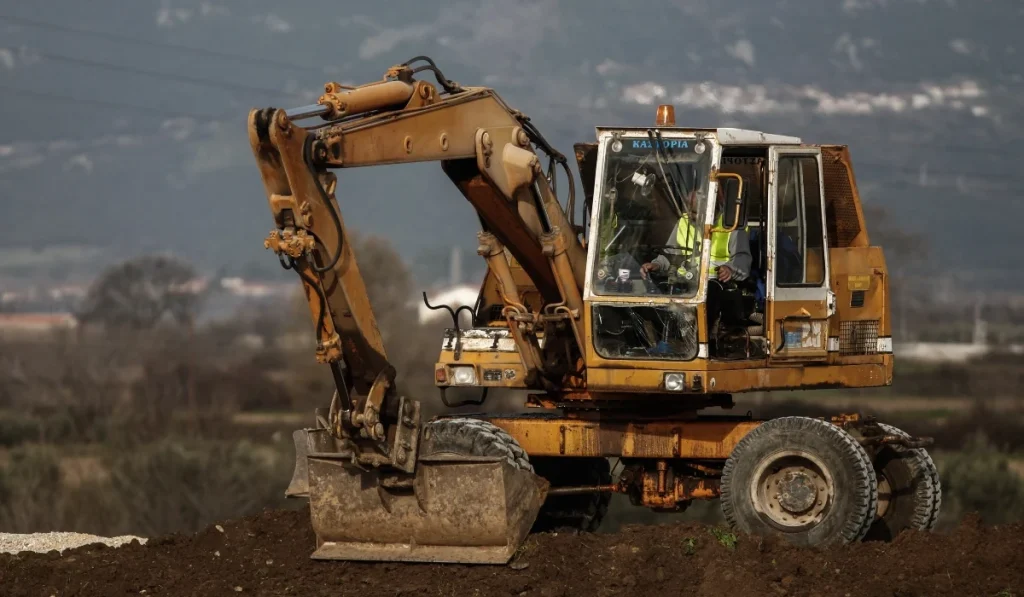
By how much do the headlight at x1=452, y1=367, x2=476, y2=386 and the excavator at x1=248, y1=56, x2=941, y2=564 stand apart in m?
0.04

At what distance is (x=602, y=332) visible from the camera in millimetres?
13406

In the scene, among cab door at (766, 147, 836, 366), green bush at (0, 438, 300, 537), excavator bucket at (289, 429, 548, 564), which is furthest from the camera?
green bush at (0, 438, 300, 537)

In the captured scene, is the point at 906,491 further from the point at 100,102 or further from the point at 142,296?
the point at 100,102

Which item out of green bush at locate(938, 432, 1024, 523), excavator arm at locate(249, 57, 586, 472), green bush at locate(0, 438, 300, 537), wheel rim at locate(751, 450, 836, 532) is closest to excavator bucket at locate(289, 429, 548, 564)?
excavator arm at locate(249, 57, 586, 472)

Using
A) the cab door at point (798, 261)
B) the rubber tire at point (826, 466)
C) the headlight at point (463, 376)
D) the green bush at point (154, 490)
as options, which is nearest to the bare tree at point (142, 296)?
the green bush at point (154, 490)

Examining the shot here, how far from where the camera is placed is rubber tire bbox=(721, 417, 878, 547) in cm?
1268

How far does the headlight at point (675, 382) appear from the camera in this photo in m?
13.2

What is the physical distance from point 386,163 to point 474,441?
2504 millimetres

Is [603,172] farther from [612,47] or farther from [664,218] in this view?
[612,47]

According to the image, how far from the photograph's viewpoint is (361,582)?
12.2m

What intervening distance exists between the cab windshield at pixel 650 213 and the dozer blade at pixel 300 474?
2927mm

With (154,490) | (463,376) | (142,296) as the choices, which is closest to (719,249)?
(463,376)

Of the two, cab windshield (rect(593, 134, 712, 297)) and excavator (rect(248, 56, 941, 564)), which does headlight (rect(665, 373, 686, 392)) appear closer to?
excavator (rect(248, 56, 941, 564))

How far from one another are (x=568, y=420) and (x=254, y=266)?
75.6 m
